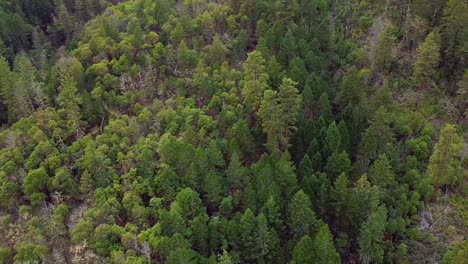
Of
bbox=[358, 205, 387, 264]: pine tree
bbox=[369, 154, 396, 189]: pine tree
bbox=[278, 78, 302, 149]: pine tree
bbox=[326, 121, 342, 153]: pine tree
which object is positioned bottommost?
bbox=[358, 205, 387, 264]: pine tree

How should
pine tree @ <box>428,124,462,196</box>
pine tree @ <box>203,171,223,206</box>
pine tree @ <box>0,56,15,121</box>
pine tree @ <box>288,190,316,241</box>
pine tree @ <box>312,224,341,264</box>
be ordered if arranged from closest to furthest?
pine tree @ <box>312,224,341,264</box>, pine tree @ <box>288,190,316,241</box>, pine tree @ <box>428,124,462,196</box>, pine tree @ <box>203,171,223,206</box>, pine tree @ <box>0,56,15,121</box>

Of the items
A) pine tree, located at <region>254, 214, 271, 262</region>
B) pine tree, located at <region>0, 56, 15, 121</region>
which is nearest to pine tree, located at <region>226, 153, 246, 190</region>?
pine tree, located at <region>254, 214, 271, 262</region>

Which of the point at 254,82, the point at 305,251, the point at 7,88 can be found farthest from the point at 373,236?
the point at 7,88

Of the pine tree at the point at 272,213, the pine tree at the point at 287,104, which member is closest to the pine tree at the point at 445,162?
the pine tree at the point at 287,104

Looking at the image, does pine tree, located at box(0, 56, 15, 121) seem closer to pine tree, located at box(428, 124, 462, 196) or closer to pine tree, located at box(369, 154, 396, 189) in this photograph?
pine tree, located at box(369, 154, 396, 189)

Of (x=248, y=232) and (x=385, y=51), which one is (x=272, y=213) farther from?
(x=385, y=51)

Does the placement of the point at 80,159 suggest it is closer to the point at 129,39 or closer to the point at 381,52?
the point at 129,39

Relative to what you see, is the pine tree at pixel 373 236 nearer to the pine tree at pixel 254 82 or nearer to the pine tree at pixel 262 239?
the pine tree at pixel 262 239
